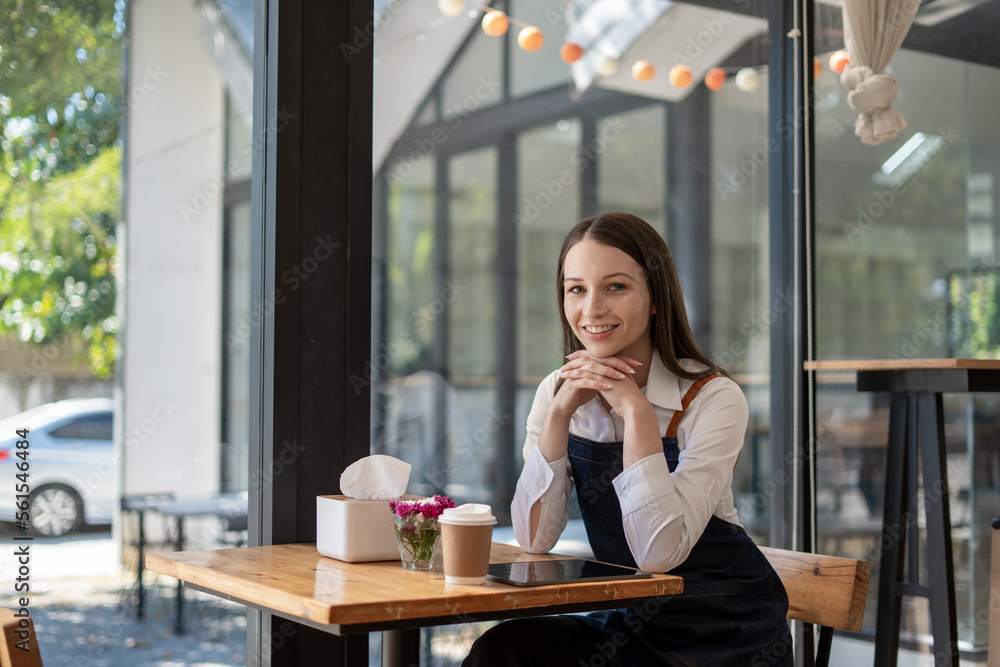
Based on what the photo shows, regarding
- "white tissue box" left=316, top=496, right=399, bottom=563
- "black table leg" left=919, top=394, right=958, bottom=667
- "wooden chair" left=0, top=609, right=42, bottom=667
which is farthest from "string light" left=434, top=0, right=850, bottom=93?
"wooden chair" left=0, top=609, right=42, bottom=667

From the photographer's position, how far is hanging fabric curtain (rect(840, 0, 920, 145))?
271 cm

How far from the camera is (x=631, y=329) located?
1812 mm

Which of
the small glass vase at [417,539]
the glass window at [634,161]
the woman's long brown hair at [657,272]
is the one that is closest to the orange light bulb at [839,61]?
the glass window at [634,161]

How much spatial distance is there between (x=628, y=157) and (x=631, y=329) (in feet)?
4.04

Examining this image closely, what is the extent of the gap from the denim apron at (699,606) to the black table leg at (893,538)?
2.85 feet

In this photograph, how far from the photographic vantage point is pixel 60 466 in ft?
5.90

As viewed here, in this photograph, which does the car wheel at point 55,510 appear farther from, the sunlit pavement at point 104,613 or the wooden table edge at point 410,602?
the wooden table edge at point 410,602

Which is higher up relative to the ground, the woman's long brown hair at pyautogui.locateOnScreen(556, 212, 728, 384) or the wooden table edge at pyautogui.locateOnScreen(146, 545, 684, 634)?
the woman's long brown hair at pyautogui.locateOnScreen(556, 212, 728, 384)

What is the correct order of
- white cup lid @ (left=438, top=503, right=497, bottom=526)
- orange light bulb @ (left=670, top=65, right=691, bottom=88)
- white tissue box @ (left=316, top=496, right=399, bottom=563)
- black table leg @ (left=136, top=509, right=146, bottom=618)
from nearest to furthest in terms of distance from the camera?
white cup lid @ (left=438, top=503, right=497, bottom=526)
white tissue box @ (left=316, top=496, right=399, bottom=563)
black table leg @ (left=136, top=509, right=146, bottom=618)
orange light bulb @ (left=670, top=65, right=691, bottom=88)

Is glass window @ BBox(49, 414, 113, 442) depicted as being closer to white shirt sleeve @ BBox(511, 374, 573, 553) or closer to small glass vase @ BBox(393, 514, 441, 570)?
small glass vase @ BBox(393, 514, 441, 570)

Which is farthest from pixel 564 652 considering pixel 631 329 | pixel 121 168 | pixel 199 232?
pixel 121 168

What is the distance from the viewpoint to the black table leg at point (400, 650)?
1.51 metres

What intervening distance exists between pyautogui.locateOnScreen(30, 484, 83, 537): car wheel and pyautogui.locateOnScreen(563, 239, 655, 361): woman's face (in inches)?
41.1

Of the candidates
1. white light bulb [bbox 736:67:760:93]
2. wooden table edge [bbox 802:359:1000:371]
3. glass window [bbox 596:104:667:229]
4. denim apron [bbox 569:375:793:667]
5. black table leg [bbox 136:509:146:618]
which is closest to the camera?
denim apron [bbox 569:375:793:667]
